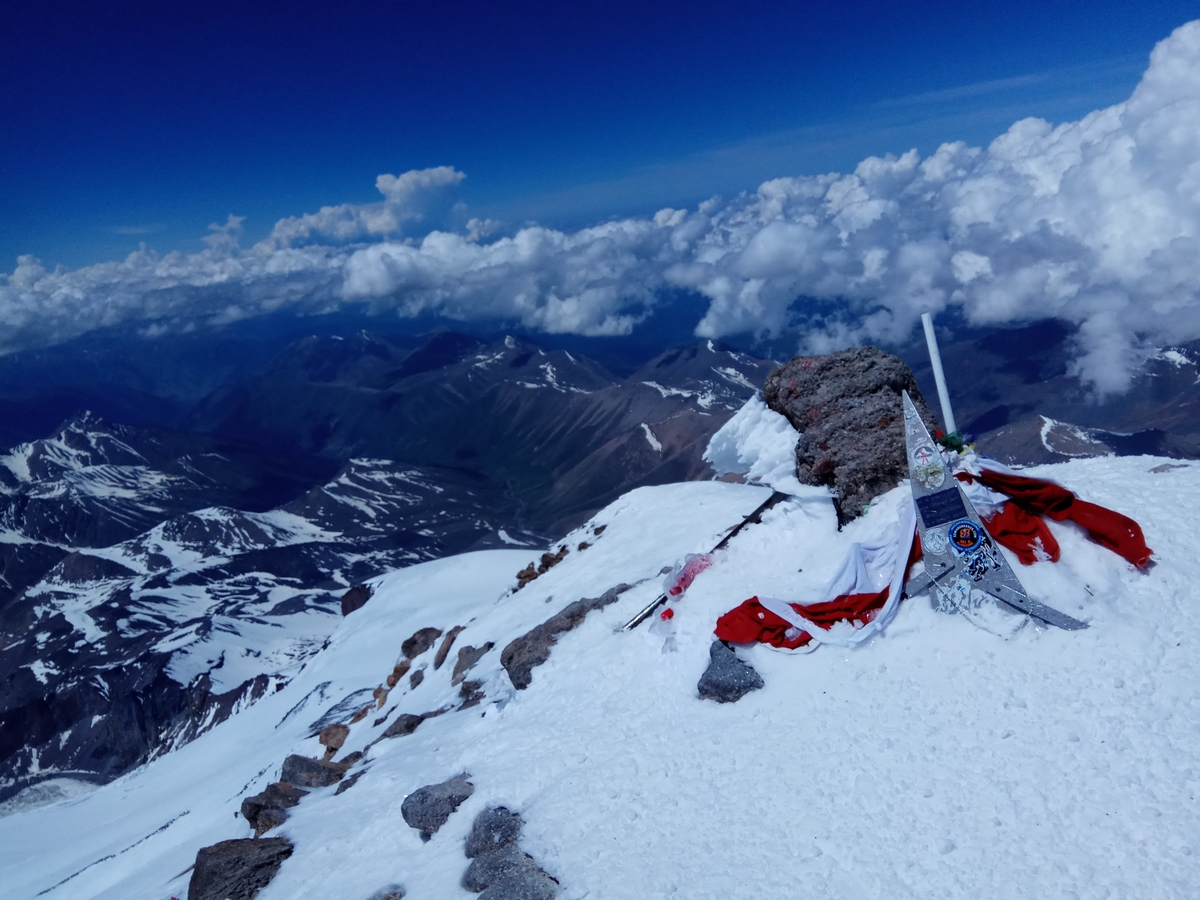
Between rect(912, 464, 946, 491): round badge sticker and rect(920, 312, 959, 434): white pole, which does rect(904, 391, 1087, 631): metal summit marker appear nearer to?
rect(912, 464, 946, 491): round badge sticker

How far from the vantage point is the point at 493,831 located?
12516 mm

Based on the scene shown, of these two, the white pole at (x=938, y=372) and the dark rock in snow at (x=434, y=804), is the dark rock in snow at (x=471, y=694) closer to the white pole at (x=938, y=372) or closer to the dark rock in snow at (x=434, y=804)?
the dark rock in snow at (x=434, y=804)

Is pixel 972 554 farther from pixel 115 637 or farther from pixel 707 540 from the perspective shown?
pixel 115 637

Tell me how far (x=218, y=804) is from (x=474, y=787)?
21.4 metres

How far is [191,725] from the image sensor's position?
107000mm

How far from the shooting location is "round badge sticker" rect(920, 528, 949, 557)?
13828 mm

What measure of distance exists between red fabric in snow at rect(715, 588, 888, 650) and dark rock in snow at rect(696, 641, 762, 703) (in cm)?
48

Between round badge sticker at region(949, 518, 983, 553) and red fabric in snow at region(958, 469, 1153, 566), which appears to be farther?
round badge sticker at region(949, 518, 983, 553)

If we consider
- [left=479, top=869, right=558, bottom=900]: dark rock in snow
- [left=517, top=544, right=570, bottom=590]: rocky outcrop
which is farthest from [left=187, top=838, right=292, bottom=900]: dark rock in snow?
[left=517, top=544, right=570, bottom=590]: rocky outcrop

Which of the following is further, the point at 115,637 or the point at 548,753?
the point at 115,637

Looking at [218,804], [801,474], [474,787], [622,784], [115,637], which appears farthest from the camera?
[115,637]

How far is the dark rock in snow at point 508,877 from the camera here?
34.7ft

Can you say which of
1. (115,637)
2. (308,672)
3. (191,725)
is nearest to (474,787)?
(308,672)

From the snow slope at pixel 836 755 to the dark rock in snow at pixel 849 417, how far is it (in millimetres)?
834
